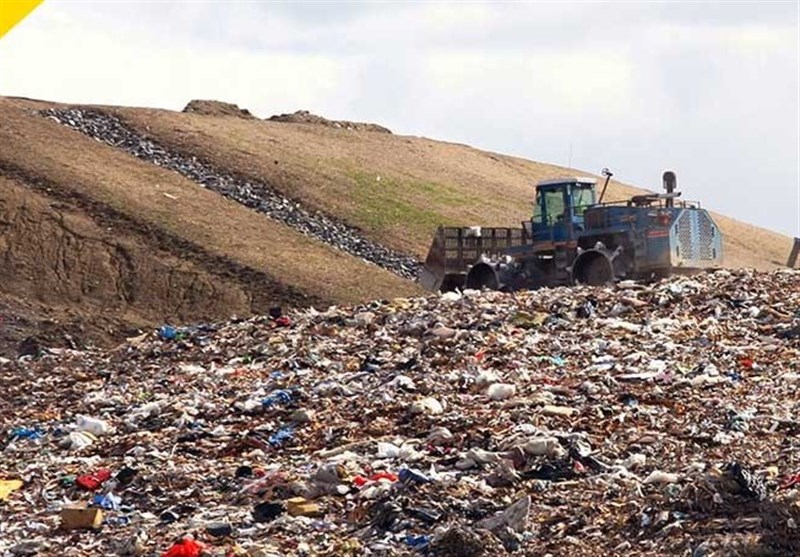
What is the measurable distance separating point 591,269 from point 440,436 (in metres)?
11.9

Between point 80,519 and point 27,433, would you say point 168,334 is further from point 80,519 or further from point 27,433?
point 80,519

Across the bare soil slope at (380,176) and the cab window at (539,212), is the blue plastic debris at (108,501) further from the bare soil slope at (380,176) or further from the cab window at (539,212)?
the bare soil slope at (380,176)

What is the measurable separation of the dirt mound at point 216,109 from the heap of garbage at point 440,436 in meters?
26.8

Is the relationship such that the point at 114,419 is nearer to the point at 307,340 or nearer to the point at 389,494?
the point at 307,340

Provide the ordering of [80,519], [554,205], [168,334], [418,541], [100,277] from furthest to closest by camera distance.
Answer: [100,277]
[554,205]
[168,334]
[80,519]
[418,541]

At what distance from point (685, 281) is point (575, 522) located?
9.69 m

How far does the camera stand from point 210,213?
33406 millimetres

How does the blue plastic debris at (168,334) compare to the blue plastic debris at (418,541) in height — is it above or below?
above

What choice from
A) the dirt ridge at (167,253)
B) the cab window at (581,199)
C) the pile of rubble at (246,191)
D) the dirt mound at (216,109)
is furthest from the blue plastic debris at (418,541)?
the dirt mound at (216,109)

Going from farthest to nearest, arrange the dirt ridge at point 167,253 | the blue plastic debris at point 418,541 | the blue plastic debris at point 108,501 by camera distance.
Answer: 1. the dirt ridge at point 167,253
2. the blue plastic debris at point 108,501
3. the blue plastic debris at point 418,541

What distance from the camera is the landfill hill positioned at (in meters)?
28.1

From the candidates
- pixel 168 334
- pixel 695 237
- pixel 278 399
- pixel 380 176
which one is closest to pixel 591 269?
pixel 695 237

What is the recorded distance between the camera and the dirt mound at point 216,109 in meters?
45.0

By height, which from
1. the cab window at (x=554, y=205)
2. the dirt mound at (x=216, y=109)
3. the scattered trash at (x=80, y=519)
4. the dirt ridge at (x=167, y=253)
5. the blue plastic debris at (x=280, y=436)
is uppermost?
the dirt mound at (x=216, y=109)
